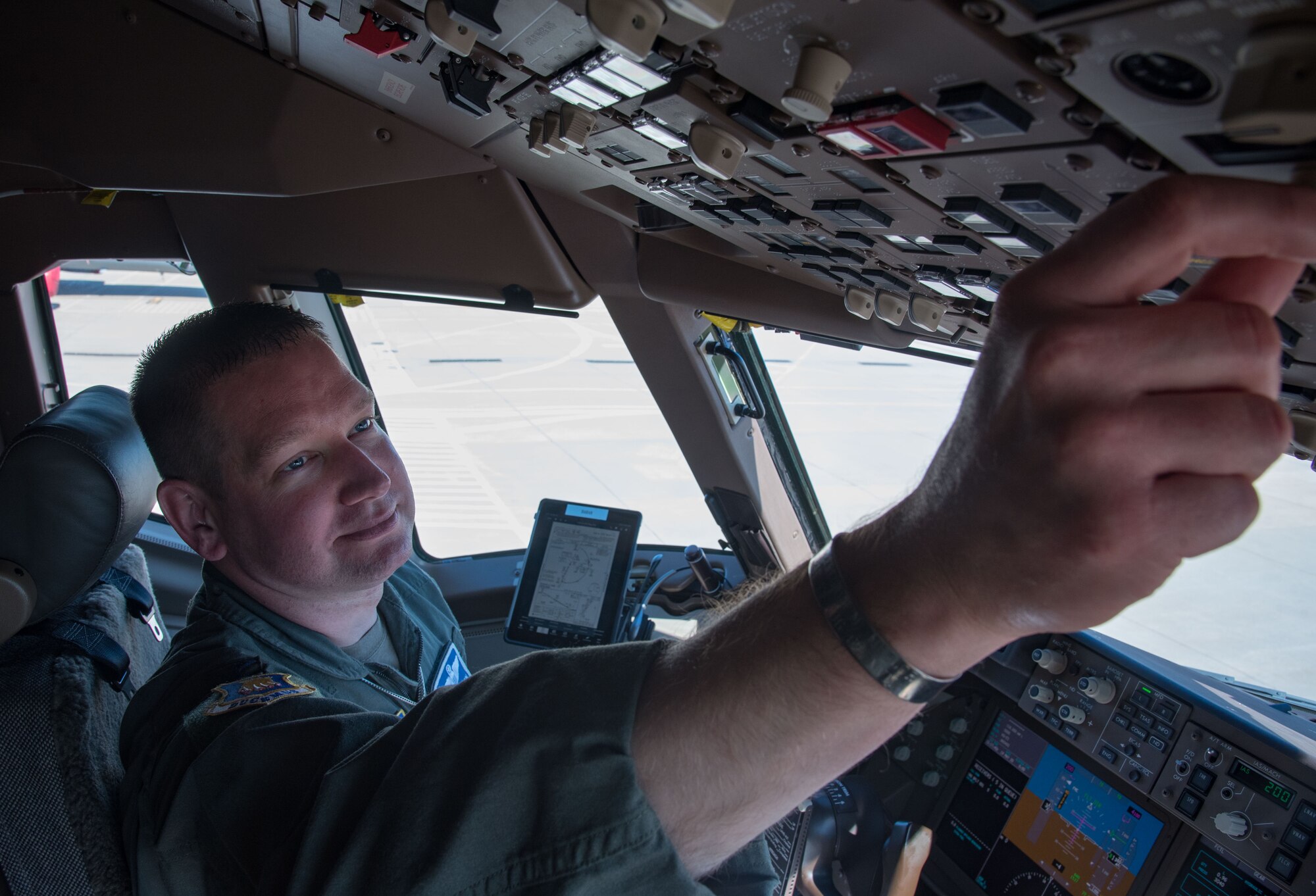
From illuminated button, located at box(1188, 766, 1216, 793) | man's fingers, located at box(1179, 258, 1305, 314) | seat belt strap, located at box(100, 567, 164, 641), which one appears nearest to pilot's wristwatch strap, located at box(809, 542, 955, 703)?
man's fingers, located at box(1179, 258, 1305, 314)

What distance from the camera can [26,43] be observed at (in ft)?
6.13

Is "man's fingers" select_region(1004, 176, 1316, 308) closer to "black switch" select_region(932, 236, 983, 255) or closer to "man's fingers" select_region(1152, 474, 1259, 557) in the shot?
"man's fingers" select_region(1152, 474, 1259, 557)

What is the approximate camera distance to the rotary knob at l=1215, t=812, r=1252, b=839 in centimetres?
171

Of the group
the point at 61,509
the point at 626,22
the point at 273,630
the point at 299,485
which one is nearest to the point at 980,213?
the point at 626,22

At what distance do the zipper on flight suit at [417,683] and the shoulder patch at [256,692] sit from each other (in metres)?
0.33

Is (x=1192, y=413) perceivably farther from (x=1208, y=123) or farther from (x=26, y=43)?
(x=26, y=43)

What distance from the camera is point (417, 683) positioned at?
1.83m

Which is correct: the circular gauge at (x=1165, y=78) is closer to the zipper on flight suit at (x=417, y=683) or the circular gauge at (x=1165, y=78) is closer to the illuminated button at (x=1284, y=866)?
the zipper on flight suit at (x=417, y=683)

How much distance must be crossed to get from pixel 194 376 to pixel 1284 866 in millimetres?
2416

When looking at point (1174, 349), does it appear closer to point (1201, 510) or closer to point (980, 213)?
point (1201, 510)

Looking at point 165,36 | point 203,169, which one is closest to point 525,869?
point 203,169

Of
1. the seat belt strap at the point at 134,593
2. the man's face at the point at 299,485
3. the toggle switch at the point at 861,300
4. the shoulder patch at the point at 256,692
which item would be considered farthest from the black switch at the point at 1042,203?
the seat belt strap at the point at 134,593

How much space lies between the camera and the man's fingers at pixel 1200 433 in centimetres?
46

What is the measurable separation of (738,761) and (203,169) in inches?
81.2
